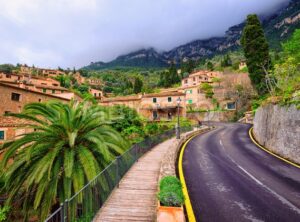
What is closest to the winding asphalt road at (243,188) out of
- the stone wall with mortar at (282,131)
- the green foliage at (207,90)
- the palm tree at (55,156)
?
the stone wall with mortar at (282,131)

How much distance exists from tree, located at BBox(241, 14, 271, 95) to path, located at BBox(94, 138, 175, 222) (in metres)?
36.8

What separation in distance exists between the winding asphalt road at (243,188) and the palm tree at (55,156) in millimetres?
4262

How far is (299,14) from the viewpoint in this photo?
150875 mm

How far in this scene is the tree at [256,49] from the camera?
38688 mm

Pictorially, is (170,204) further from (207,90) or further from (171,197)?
(207,90)

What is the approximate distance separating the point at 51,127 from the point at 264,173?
11.0m

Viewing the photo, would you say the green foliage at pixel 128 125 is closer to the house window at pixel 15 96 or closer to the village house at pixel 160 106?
the house window at pixel 15 96

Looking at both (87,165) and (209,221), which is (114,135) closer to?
(87,165)

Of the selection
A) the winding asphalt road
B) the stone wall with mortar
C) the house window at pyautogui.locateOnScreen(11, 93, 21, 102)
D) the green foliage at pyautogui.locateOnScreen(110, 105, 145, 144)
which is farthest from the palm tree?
the house window at pyautogui.locateOnScreen(11, 93, 21, 102)

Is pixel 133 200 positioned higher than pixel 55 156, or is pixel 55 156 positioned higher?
pixel 55 156

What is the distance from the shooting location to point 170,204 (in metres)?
5.01

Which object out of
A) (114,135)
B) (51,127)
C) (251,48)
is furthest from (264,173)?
(251,48)

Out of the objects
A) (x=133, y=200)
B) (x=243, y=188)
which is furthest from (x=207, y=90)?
(x=133, y=200)

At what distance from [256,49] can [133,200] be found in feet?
137
